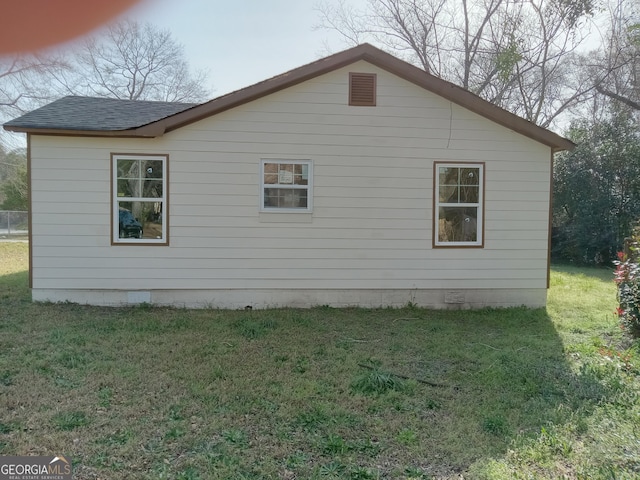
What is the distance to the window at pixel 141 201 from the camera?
711 cm

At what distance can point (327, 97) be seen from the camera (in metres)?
7.29

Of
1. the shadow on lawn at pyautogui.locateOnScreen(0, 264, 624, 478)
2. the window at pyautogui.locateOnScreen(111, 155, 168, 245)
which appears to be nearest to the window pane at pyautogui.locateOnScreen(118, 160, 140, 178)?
the window at pyautogui.locateOnScreen(111, 155, 168, 245)

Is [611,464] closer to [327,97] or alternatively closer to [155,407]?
[155,407]

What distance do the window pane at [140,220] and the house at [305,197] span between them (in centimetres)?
2

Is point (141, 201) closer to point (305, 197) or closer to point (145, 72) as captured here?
point (305, 197)

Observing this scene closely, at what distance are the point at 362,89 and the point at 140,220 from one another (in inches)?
169

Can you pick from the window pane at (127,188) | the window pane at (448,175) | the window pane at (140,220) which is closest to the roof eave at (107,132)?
the window pane at (127,188)

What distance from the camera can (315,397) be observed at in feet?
12.7

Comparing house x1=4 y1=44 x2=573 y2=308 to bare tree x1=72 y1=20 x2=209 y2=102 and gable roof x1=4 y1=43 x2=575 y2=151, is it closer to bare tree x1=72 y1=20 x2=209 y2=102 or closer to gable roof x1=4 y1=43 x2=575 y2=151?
gable roof x1=4 y1=43 x2=575 y2=151

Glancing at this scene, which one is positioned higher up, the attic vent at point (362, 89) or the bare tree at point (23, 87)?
the bare tree at point (23, 87)

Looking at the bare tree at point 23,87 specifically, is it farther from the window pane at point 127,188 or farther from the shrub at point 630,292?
the shrub at point 630,292

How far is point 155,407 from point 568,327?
231 inches

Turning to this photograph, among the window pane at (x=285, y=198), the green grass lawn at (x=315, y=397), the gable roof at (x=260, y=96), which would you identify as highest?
the gable roof at (x=260, y=96)

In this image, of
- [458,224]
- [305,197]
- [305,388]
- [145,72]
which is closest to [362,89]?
[305,197]
